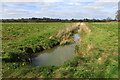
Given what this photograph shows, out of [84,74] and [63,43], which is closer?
[84,74]

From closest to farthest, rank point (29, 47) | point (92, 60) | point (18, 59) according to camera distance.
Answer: point (92, 60) → point (18, 59) → point (29, 47)

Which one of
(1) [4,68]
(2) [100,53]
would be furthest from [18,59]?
(2) [100,53]

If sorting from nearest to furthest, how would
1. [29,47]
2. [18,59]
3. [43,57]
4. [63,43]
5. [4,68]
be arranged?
[4,68]
[18,59]
[43,57]
[29,47]
[63,43]

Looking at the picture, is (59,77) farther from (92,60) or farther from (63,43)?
(63,43)

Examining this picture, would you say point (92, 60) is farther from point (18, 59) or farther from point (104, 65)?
point (18, 59)

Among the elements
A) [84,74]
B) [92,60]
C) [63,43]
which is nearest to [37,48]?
[63,43]

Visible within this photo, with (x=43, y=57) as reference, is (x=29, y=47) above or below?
above

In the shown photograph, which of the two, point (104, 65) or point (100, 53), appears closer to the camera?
point (104, 65)

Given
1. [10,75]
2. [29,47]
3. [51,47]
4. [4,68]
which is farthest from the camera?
[51,47]

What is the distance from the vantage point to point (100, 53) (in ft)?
28.9

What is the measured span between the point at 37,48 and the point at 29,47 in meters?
0.79

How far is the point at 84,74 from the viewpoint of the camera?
19.4ft

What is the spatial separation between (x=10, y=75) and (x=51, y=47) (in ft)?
22.2

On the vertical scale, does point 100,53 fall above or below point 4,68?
above
